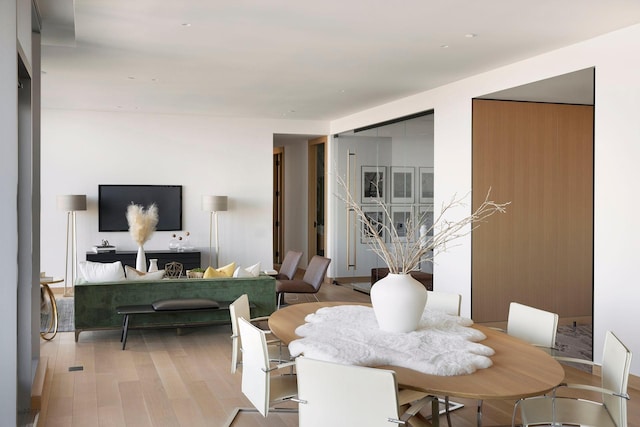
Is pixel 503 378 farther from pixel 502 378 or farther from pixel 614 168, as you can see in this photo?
pixel 614 168

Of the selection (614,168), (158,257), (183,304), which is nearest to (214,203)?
(158,257)

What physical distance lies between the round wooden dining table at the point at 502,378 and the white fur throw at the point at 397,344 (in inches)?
2.3

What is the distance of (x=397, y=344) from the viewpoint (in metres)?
3.16

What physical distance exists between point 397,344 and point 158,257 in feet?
22.7

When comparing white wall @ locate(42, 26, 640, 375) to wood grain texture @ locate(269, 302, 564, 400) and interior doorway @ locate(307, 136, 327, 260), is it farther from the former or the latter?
wood grain texture @ locate(269, 302, 564, 400)

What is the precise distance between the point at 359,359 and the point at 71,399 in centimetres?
260

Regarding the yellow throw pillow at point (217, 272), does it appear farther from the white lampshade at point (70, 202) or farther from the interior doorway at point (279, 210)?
the interior doorway at point (279, 210)

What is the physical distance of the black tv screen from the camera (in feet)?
31.7

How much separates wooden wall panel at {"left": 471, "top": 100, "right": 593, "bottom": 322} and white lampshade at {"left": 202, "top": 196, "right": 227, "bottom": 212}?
4.35 metres

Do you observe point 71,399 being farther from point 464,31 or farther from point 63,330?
point 464,31

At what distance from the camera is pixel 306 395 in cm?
271

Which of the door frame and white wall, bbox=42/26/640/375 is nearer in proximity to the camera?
white wall, bbox=42/26/640/375

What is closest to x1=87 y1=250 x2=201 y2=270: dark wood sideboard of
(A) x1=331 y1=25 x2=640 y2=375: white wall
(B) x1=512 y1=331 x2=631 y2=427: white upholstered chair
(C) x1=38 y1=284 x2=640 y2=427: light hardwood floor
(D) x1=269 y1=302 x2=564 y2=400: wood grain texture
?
(C) x1=38 y1=284 x2=640 y2=427: light hardwood floor

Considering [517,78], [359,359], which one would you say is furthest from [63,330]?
[517,78]
